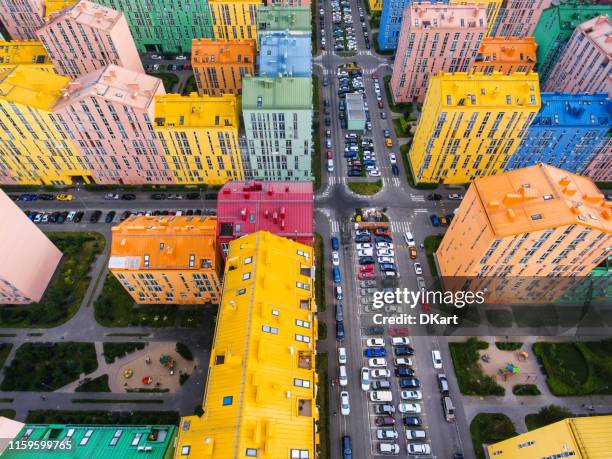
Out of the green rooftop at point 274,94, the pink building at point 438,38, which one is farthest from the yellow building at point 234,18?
the green rooftop at point 274,94

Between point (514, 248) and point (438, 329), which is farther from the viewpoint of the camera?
→ point (438, 329)

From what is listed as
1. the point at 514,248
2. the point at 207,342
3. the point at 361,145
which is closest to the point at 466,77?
the point at 361,145

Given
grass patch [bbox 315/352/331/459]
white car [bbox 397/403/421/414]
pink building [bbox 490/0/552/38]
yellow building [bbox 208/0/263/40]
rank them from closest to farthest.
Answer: grass patch [bbox 315/352/331/459], white car [bbox 397/403/421/414], yellow building [bbox 208/0/263/40], pink building [bbox 490/0/552/38]

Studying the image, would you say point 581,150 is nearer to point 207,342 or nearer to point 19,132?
point 207,342

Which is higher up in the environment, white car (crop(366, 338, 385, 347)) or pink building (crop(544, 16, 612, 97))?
pink building (crop(544, 16, 612, 97))

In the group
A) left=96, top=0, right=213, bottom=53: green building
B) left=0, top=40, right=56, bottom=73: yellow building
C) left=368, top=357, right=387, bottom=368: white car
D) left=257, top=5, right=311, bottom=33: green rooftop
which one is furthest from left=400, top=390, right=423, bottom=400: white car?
left=96, top=0, right=213, bottom=53: green building

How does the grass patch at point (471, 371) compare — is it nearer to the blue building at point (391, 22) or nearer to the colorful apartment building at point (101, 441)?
the colorful apartment building at point (101, 441)

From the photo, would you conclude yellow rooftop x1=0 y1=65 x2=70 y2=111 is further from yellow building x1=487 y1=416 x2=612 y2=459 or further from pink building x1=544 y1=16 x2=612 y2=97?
pink building x1=544 y1=16 x2=612 y2=97
